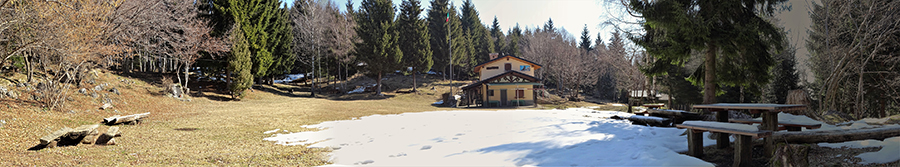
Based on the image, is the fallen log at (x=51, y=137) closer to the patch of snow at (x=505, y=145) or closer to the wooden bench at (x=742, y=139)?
the patch of snow at (x=505, y=145)

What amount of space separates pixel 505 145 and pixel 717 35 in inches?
274

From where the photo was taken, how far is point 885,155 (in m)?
5.16

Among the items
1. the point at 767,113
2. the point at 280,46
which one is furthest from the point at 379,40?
the point at 767,113

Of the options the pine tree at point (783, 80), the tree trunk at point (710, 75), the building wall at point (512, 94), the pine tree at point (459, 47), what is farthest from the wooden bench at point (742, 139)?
the pine tree at point (459, 47)

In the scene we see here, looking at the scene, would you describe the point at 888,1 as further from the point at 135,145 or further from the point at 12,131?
the point at 12,131

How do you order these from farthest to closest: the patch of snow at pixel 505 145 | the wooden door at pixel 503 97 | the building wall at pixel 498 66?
the building wall at pixel 498 66
the wooden door at pixel 503 97
the patch of snow at pixel 505 145

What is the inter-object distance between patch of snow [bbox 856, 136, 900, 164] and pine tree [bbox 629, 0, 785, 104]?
204 inches

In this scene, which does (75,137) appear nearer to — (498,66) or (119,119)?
(119,119)

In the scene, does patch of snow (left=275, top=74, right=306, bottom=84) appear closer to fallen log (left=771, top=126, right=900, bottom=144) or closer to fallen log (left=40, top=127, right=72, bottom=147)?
fallen log (left=40, top=127, right=72, bottom=147)

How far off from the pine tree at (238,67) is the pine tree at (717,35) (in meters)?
23.9

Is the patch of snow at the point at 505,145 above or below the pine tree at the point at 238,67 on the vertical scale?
below

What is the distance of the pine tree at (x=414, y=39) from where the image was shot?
140 ft

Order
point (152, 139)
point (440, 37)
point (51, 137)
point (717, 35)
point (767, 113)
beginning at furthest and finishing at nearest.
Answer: point (440, 37) → point (717, 35) → point (152, 139) → point (51, 137) → point (767, 113)

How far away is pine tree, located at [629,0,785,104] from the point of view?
10219 mm
